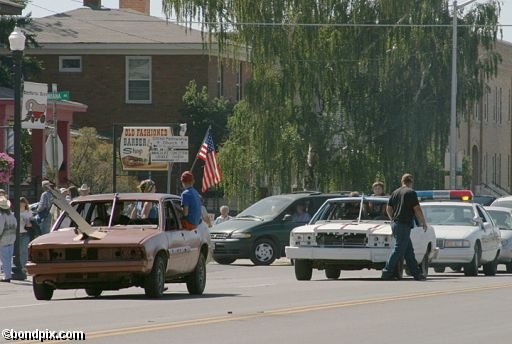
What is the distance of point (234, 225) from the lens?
3634 centimetres

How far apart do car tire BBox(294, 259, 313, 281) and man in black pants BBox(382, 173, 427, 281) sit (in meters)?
1.44

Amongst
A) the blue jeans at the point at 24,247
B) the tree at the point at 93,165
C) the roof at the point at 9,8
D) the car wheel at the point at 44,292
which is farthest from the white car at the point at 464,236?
the tree at the point at 93,165

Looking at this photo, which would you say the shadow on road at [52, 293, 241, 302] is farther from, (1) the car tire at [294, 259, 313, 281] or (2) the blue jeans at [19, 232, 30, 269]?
(2) the blue jeans at [19, 232, 30, 269]

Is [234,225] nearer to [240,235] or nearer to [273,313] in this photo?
[240,235]

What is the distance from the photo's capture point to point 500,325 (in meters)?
16.0

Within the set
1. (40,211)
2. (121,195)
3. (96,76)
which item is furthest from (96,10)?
(121,195)

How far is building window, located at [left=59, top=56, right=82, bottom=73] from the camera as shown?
6306 centimetres

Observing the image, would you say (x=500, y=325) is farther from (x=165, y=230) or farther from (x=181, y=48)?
(x=181, y=48)

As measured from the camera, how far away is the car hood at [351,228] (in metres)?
25.6

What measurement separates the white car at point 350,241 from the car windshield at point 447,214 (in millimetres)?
3647

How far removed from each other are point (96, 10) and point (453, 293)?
48779mm

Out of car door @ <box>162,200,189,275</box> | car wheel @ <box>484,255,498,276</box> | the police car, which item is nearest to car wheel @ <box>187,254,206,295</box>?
car door @ <box>162,200,189,275</box>

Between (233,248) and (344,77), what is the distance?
15826mm

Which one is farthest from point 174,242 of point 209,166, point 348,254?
point 209,166
